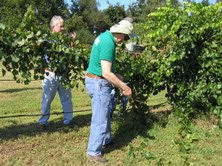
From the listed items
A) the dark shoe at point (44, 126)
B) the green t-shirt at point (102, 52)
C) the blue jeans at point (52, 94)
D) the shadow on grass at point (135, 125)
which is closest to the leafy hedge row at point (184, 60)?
the shadow on grass at point (135, 125)

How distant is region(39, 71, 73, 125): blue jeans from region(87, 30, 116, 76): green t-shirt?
1.21m

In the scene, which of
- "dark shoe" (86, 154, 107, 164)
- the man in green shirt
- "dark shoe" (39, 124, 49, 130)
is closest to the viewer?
the man in green shirt

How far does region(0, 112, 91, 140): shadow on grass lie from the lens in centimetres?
551

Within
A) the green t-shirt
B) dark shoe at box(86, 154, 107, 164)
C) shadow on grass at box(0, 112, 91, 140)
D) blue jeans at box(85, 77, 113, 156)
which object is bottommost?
dark shoe at box(86, 154, 107, 164)

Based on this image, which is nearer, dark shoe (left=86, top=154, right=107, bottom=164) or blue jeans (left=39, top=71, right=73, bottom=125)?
dark shoe (left=86, top=154, right=107, bottom=164)

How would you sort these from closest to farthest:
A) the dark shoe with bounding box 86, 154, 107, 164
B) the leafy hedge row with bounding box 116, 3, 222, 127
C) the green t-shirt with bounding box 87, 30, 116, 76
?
the green t-shirt with bounding box 87, 30, 116, 76 → the dark shoe with bounding box 86, 154, 107, 164 → the leafy hedge row with bounding box 116, 3, 222, 127

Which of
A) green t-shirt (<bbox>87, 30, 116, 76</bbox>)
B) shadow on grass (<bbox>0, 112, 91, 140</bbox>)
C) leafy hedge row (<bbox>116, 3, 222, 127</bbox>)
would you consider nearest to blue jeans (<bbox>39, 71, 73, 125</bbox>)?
shadow on grass (<bbox>0, 112, 91, 140</bbox>)

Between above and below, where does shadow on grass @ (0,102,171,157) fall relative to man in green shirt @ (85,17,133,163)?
below

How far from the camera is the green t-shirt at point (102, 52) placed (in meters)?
4.24

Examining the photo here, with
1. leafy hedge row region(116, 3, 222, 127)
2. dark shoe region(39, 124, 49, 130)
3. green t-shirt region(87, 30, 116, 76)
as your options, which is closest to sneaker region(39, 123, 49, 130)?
dark shoe region(39, 124, 49, 130)

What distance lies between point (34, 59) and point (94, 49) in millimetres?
972

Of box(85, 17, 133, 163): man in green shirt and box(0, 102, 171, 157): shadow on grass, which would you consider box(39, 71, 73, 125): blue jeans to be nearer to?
box(0, 102, 171, 157): shadow on grass

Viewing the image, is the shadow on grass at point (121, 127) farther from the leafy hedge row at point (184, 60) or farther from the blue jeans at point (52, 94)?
the leafy hedge row at point (184, 60)

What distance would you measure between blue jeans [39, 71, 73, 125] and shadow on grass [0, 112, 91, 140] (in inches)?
5.9
